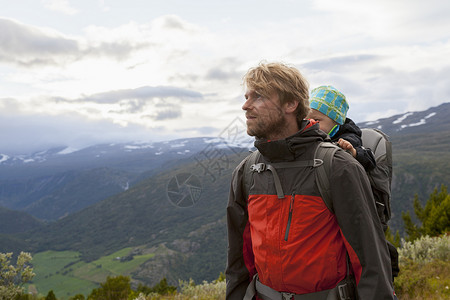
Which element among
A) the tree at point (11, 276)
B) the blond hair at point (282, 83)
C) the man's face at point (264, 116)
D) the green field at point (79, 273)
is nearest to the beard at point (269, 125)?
the man's face at point (264, 116)

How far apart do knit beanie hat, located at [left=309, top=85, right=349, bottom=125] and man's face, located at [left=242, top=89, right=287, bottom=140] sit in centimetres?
75

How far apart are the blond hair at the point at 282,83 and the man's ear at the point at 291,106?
3 cm

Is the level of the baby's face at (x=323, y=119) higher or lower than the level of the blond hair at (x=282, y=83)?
lower

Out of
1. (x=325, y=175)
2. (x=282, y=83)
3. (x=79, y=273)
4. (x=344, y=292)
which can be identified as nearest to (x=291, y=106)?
(x=282, y=83)

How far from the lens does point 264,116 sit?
281cm

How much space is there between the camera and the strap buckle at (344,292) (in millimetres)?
2514

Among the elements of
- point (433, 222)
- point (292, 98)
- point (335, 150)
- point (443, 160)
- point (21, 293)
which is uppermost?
point (292, 98)

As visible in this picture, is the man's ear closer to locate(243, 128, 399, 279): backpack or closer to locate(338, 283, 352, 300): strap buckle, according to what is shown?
locate(243, 128, 399, 279): backpack

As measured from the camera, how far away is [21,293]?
11.5 metres

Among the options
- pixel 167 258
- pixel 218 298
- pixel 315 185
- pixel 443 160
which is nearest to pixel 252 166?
pixel 315 185

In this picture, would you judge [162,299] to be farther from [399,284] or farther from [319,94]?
[319,94]

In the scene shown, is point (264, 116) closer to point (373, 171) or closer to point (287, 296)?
point (373, 171)

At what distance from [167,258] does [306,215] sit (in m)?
176

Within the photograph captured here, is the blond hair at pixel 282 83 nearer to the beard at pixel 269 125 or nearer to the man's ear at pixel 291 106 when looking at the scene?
the man's ear at pixel 291 106
